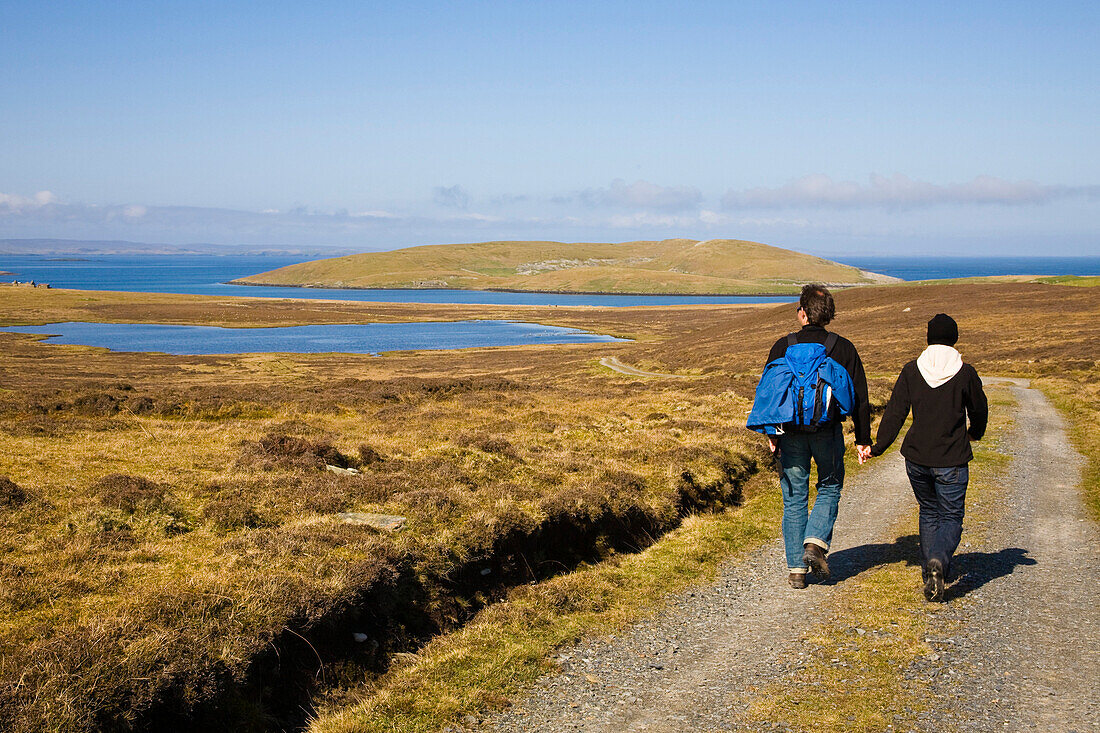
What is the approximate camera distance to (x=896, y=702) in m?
6.81

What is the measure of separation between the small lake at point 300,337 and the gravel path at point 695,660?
102 meters

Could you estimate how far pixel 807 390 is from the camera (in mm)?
9211

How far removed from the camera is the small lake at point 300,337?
109 m

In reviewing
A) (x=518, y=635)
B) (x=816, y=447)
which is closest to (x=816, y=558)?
(x=816, y=447)

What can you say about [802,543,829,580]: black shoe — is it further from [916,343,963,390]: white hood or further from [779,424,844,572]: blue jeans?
[916,343,963,390]: white hood

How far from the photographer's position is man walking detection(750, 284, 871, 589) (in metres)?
9.36

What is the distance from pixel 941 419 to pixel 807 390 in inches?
66.7

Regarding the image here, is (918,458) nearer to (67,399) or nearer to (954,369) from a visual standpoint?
(954,369)

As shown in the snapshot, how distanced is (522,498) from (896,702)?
269 inches

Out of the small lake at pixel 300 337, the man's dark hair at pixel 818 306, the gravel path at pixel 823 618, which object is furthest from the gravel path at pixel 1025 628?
the small lake at pixel 300 337

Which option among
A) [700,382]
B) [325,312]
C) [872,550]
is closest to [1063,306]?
[700,382]

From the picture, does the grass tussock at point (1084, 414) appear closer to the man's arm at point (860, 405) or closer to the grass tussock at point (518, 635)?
the man's arm at point (860, 405)

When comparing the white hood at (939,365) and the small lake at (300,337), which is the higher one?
the white hood at (939,365)

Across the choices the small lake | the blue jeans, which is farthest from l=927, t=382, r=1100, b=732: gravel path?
the small lake
